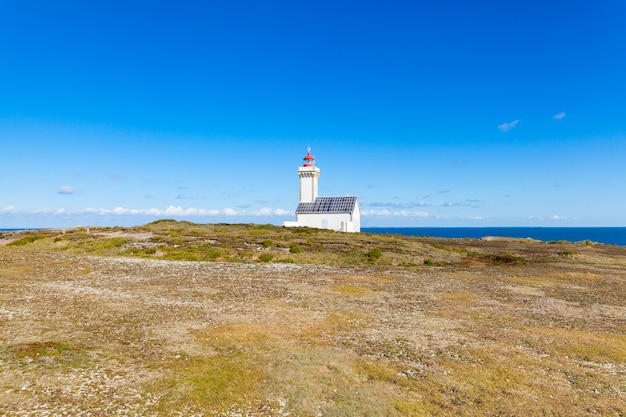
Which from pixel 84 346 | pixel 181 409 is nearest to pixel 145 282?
pixel 84 346

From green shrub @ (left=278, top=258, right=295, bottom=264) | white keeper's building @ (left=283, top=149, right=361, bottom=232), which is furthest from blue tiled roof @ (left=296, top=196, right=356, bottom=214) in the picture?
green shrub @ (left=278, top=258, right=295, bottom=264)

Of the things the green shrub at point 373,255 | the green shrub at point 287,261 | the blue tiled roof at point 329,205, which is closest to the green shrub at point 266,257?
the green shrub at point 287,261

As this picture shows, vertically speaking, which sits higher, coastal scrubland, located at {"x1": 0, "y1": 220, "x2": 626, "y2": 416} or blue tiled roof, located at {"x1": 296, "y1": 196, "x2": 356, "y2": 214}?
blue tiled roof, located at {"x1": 296, "y1": 196, "x2": 356, "y2": 214}

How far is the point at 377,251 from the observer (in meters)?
48.8

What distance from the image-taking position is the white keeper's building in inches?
3303

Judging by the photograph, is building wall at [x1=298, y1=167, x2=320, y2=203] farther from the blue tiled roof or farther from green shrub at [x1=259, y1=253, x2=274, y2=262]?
green shrub at [x1=259, y1=253, x2=274, y2=262]

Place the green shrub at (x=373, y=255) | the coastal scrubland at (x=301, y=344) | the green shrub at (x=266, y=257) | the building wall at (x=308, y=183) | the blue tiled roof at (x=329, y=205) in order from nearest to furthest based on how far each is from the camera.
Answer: the coastal scrubland at (x=301, y=344), the green shrub at (x=266, y=257), the green shrub at (x=373, y=255), the blue tiled roof at (x=329, y=205), the building wall at (x=308, y=183)

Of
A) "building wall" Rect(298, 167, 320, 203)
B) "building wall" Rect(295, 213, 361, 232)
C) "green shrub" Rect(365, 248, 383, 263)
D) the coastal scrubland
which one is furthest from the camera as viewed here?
"building wall" Rect(298, 167, 320, 203)

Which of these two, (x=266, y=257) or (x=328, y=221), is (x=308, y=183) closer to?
(x=328, y=221)

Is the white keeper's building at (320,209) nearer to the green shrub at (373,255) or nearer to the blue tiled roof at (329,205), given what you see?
the blue tiled roof at (329,205)

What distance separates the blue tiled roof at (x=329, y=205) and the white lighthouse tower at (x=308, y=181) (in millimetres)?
1859

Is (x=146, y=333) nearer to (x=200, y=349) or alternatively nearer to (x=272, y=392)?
(x=200, y=349)

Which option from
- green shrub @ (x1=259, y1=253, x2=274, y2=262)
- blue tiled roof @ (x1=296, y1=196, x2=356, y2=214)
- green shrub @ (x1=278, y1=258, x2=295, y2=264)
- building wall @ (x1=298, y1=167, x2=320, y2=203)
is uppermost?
building wall @ (x1=298, y1=167, x2=320, y2=203)

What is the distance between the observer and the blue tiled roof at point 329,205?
277ft
